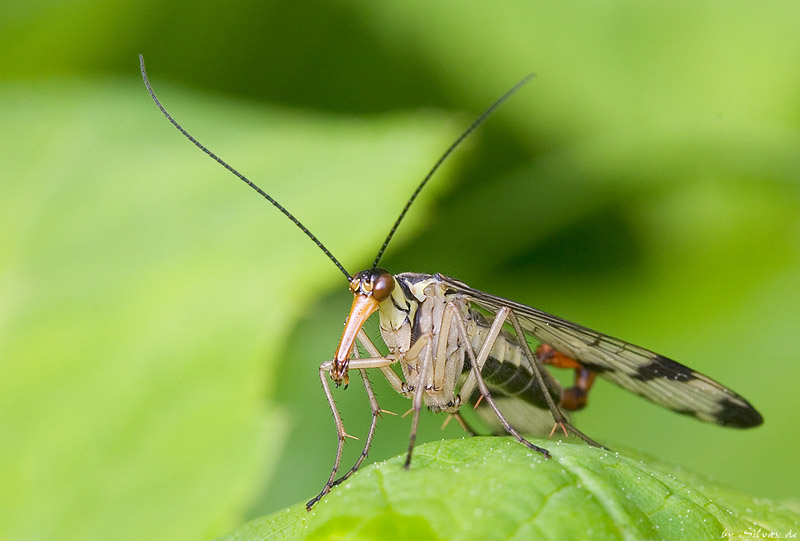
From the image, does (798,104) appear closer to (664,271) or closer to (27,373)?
(664,271)

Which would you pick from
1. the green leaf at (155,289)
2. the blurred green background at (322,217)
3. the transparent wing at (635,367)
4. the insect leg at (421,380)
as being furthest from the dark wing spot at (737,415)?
the green leaf at (155,289)

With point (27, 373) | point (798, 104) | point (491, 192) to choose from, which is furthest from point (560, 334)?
point (798, 104)

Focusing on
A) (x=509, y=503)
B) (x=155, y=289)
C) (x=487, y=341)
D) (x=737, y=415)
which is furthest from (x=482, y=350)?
(x=509, y=503)

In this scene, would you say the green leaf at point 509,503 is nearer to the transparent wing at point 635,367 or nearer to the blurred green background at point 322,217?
the blurred green background at point 322,217

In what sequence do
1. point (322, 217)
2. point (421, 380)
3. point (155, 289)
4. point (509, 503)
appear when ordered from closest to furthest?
point (509, 503) < point (421, 380) < point (155, 289) < point (322, 217)

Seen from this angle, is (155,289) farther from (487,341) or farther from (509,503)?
(509,503)

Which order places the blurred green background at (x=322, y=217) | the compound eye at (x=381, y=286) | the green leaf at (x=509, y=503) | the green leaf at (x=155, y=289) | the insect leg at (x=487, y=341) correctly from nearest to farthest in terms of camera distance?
the green leaf at (x=509, y=503) → the green leaf at (x=155, y=289) → the blurred green background at (x=322, y=217) → the compound eye at (x=381, y=286) → the insect leg at (x=487, y=341)

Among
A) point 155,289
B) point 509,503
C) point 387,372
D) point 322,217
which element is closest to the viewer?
point 509,503
